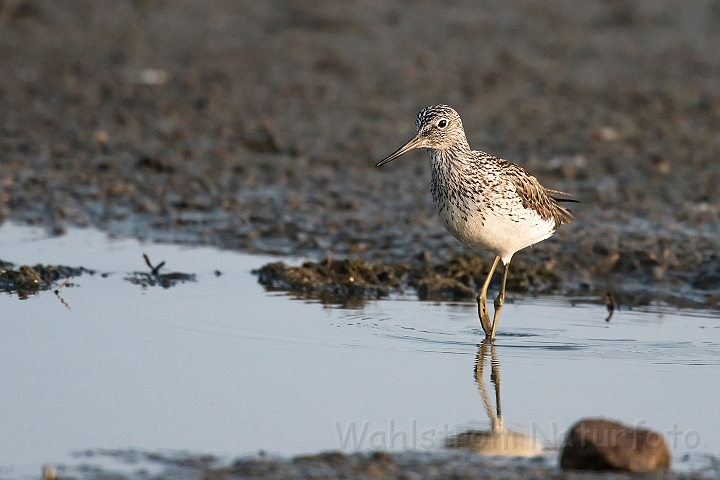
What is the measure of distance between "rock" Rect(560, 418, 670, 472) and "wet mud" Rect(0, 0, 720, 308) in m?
3.97

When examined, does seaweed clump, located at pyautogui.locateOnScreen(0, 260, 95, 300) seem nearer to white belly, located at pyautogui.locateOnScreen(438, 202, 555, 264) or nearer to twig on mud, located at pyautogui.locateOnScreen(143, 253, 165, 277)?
twig on mud, located at pyautogui.locateOnScreen(143, 253, 165, 277)

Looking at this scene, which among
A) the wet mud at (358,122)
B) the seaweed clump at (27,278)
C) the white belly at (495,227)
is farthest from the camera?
the wet mud at (358,122)

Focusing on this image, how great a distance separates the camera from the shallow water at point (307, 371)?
5.50m

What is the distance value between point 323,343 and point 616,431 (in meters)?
2.62

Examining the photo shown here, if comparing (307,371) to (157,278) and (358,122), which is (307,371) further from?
(358,122)

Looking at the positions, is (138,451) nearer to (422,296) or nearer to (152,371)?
(152,371)

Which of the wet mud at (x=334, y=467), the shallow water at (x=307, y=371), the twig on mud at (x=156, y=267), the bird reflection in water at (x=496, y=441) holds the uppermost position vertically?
the twig on mud at (x=156, y=267)

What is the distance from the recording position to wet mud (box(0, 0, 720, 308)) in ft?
34.4

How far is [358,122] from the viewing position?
46.2ft

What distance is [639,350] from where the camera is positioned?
285 inches

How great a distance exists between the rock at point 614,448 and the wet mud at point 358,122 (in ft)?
13.0

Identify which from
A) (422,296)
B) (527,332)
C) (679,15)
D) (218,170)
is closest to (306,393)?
(527,332)

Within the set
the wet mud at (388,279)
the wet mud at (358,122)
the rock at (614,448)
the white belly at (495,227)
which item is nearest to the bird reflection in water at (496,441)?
the rock at (614,448)

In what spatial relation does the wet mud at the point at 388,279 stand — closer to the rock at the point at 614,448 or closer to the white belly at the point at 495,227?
the white belly at the point at 495,227
